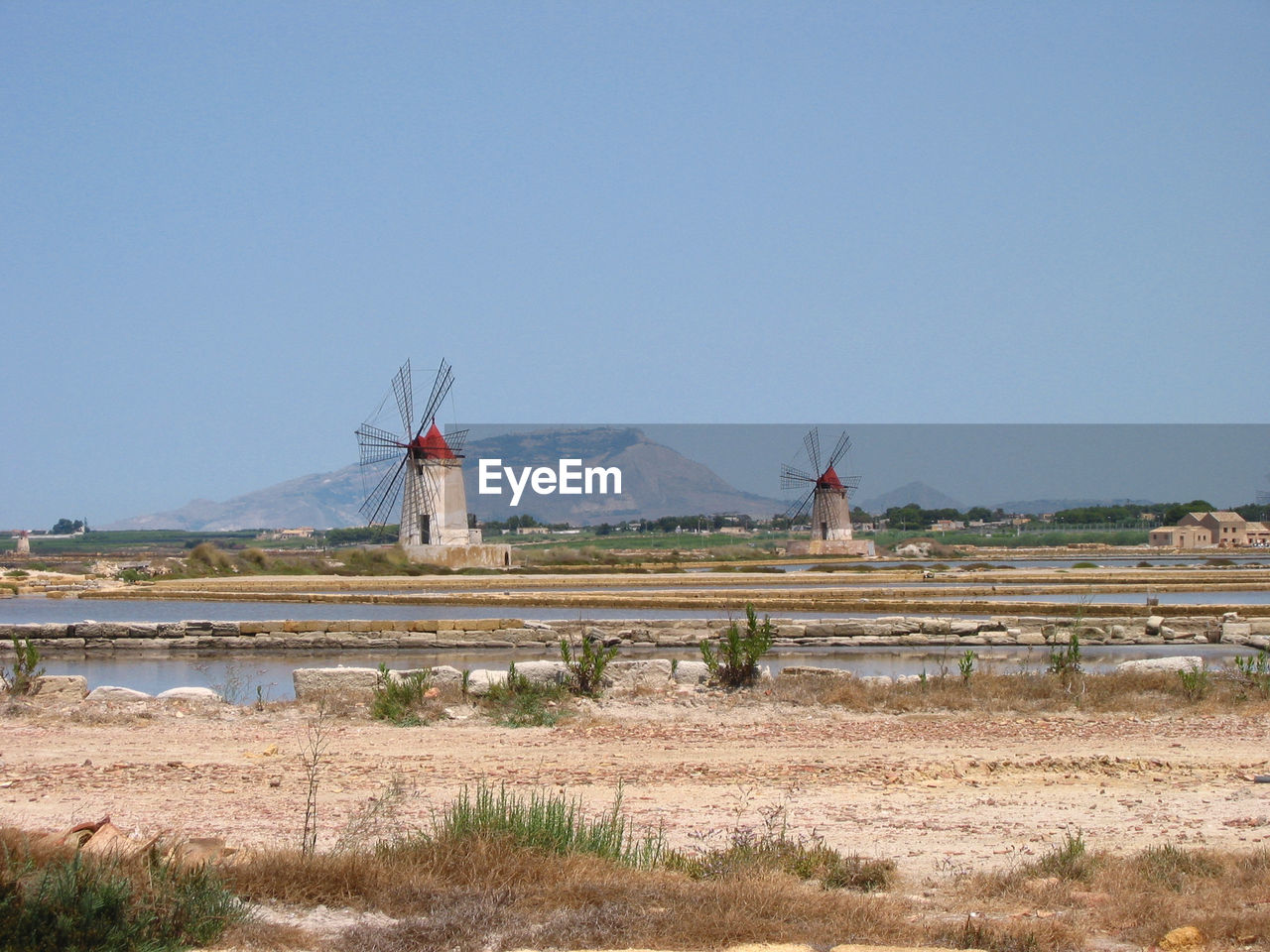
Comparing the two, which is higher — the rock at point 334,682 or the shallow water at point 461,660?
the rock at point 334,682

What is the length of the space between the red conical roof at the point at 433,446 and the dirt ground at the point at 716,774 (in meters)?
32.3

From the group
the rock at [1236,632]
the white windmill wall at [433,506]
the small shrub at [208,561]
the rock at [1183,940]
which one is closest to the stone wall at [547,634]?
the rock at [1236,632]

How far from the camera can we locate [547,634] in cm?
1518

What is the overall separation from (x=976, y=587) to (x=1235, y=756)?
783 inches

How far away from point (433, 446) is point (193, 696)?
3182cm

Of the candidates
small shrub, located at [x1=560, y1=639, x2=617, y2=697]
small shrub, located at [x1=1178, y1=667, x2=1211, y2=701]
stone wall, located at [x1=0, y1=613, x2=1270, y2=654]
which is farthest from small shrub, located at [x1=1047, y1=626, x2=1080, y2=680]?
stone wall, located at [x1=0, y1=613, x2=1270, y2=654]

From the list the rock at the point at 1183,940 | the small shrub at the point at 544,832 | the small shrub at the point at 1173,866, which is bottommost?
the small shrub at the point at 1173,866

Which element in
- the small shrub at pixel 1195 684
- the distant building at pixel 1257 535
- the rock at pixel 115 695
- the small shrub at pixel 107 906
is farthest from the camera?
the distant building at pixel 1257 535

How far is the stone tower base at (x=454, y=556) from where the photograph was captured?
38.7 meters

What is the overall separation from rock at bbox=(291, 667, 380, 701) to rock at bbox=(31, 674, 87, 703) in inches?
68.6

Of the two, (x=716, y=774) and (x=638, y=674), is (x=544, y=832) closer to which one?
(x=716, y=774)

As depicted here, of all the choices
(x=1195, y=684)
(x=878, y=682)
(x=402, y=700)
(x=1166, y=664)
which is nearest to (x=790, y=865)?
(x=402, y=700)

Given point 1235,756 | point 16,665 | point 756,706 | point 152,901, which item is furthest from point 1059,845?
point 16,665

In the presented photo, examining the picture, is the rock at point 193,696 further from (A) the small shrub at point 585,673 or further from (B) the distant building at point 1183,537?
(B) the distant building at point 1183,537
